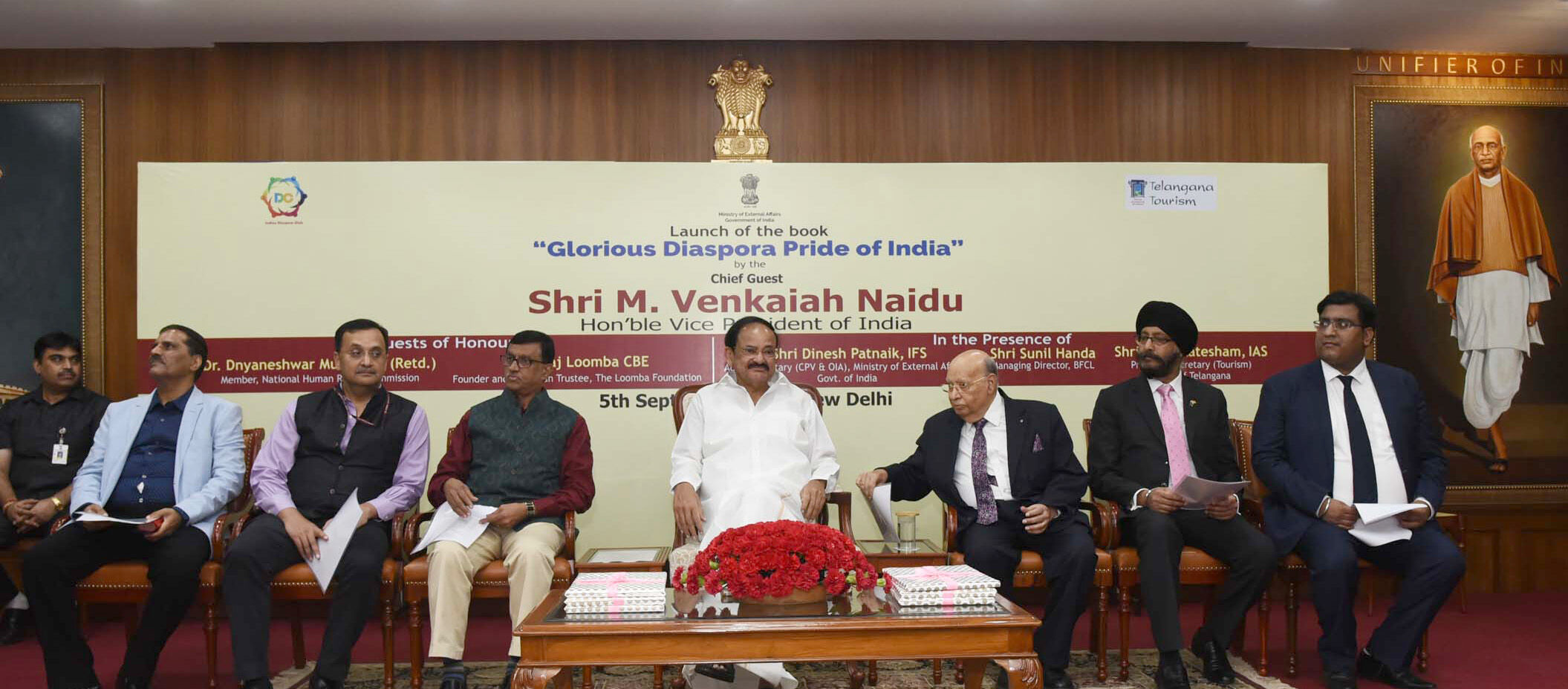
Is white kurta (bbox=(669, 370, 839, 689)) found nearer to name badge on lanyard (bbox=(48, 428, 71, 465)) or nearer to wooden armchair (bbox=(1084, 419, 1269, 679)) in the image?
wooden armchair (bbox=(1084, 419, 1269, 679))

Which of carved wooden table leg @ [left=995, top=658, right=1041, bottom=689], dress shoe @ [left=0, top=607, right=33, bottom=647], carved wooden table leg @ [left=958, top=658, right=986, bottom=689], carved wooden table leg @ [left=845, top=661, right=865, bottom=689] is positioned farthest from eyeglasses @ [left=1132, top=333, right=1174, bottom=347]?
dress shoe @ [left=0, top=607, right=33, bottom=647]

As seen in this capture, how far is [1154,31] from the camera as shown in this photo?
218 inches

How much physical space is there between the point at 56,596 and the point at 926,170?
13.8ft

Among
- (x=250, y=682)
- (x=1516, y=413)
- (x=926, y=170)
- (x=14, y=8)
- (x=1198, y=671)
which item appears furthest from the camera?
(x=1516, y=413)

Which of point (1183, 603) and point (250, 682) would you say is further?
point (1183, 603)

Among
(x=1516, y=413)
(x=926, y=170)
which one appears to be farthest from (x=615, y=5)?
(x=1516, y=413)

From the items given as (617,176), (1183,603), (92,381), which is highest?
(617,176)

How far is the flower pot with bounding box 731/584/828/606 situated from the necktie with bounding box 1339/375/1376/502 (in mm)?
2558

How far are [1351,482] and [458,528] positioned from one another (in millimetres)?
3638

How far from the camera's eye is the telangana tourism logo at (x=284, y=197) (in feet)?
17.0

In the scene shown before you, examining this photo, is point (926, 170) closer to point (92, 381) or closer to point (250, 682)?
point (250, 682)

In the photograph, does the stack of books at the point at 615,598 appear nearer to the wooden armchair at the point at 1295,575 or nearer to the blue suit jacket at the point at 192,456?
the blue suit jacket at the point at 192,456

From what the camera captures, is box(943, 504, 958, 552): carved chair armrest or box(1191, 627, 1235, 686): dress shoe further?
box(943, 504, 958, 552): carved chair armrest

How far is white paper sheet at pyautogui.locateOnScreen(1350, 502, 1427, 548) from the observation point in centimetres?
399
